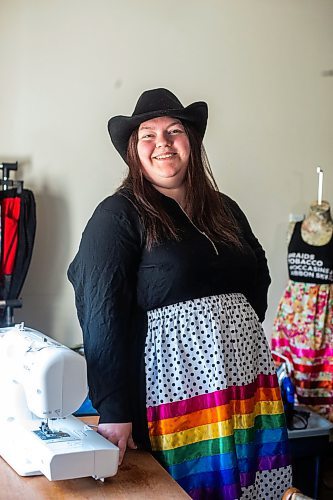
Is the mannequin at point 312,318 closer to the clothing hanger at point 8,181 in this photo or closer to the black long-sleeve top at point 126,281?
the clothing hanger at point 8,181

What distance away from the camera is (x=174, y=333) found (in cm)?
171

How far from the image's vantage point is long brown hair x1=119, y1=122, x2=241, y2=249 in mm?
1755

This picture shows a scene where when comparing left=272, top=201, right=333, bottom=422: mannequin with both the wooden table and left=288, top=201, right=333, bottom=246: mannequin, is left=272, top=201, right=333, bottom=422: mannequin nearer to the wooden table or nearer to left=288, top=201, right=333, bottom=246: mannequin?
left=288, top=201, right=333, bottom=246: mannequin

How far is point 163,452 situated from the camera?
1.69 meters

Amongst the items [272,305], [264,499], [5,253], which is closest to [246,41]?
[272,305]

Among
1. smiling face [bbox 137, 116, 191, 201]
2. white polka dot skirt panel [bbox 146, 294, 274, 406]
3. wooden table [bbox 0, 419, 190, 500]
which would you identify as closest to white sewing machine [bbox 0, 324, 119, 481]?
wooden table [bbox 0, 419, 190, 500]

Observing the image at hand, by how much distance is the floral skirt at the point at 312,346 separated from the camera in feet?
10.8

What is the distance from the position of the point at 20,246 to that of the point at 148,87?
2.95 feet

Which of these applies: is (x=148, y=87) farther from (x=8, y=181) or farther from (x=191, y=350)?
(x=191, y=350)

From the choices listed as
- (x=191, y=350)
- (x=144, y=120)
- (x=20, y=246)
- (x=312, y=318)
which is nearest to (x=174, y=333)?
(x=191, y=350)

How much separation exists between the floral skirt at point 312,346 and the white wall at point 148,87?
201 millimetres

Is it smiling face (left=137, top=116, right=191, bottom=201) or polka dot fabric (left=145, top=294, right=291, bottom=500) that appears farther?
smiling face (left=137, top=116, right=191, bottom=201)

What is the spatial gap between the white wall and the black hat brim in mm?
1211

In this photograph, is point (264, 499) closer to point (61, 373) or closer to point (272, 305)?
point (61, 373)
